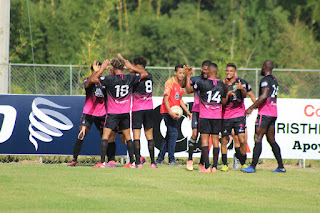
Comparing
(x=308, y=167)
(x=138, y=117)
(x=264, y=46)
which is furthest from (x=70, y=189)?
(x=264, y=46)

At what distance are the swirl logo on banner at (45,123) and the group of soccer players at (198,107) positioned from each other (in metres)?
1.59

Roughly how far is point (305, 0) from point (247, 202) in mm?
33602

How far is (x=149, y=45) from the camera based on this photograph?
35.4m

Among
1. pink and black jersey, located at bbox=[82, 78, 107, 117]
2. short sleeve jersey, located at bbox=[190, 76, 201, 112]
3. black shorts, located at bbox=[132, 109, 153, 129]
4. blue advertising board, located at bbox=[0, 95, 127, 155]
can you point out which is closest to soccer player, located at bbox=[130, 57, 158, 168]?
black shorts, located at bbox=[132, 109, 153, 129]

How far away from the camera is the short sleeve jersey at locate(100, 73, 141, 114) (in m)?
11.1

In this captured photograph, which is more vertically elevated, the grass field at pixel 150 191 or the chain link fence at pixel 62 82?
the chain link fence at pixel 62 82

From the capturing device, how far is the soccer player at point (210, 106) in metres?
11.0

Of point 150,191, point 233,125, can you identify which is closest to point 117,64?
point 233,125

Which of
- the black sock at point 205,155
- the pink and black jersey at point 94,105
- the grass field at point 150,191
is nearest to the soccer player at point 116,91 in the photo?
the pink and black jersey at point 94,105

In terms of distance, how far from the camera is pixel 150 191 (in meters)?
8.59

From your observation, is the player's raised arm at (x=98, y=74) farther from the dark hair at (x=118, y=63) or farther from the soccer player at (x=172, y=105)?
the soccer player at (x=172, y=105)

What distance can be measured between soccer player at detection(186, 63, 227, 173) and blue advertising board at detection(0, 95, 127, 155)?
295cm

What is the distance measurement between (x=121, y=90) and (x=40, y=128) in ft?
10.0

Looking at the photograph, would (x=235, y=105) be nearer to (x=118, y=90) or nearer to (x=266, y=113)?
(x=266, y=113)
